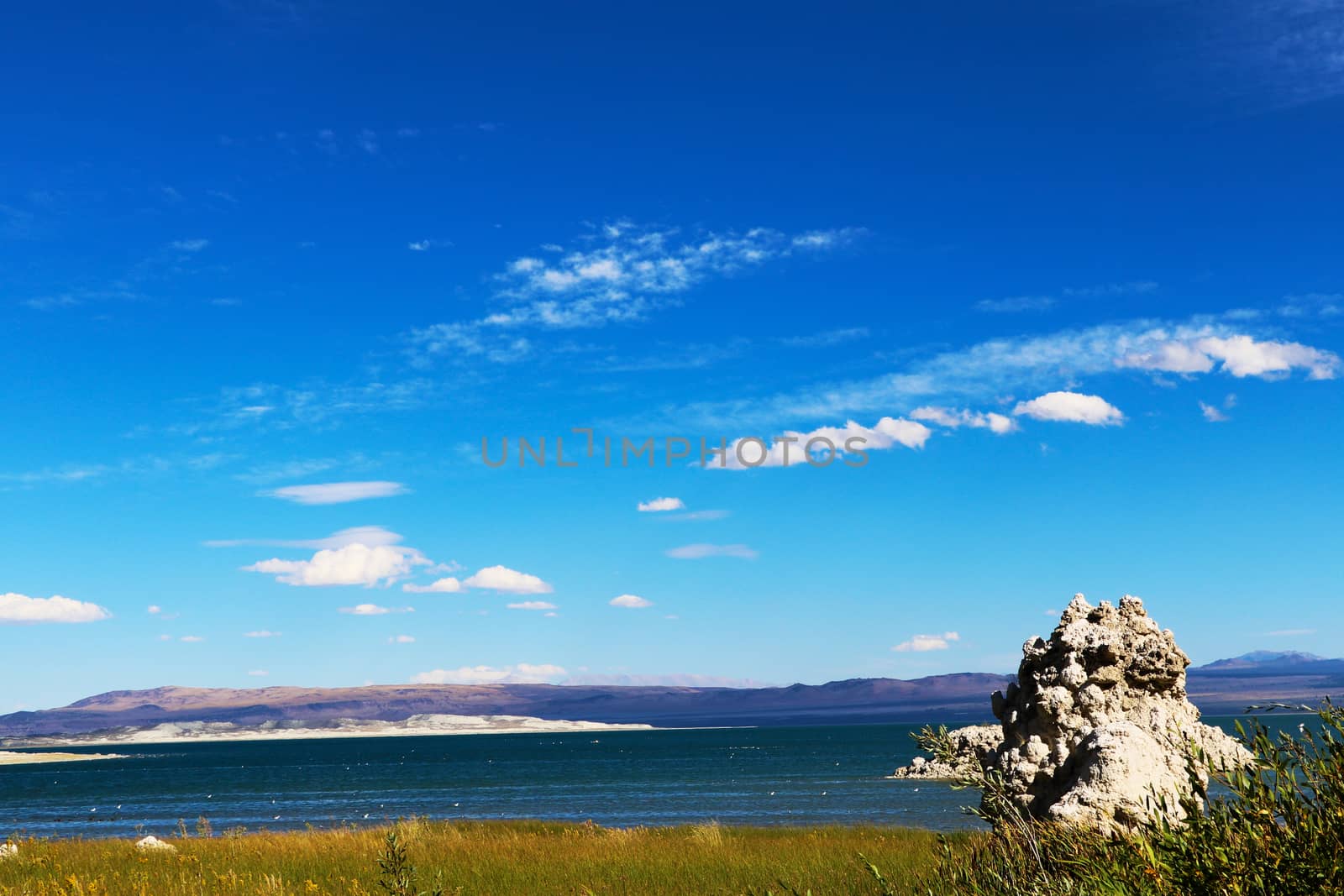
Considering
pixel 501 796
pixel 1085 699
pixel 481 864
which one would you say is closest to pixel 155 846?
pixel 481 864

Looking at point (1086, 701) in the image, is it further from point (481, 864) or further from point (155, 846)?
point (155, 846)

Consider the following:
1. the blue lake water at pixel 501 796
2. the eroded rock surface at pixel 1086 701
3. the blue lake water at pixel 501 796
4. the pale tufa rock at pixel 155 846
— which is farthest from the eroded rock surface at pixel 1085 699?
the pale tufa rock at pixel 155 846

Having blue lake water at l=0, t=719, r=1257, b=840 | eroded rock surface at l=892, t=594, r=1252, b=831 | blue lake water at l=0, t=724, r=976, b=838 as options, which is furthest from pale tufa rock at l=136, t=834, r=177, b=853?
eroded rock surface at l=892, t=594, r=1252, b=831

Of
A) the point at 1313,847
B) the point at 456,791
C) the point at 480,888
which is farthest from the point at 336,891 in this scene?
the point at 456,791

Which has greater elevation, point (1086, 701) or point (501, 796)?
point (1086, 701)

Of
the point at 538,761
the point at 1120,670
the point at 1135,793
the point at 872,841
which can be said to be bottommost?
the point at 538,761

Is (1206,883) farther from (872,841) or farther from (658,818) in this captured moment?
(658,818)

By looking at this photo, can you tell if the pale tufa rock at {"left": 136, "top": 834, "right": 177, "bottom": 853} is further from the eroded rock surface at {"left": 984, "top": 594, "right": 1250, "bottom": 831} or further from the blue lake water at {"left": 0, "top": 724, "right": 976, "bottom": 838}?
the eroded rock surface at {"left": 984, "top": 594, "right": 1250, "bottom": 831}

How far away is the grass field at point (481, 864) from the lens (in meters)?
14.7

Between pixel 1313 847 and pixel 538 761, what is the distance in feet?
383

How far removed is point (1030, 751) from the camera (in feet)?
35.5

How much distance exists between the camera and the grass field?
14.7 metres

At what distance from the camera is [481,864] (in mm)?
19469

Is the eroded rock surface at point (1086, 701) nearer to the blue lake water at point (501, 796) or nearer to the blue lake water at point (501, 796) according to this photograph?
the blue lake water at point (501, 796)
